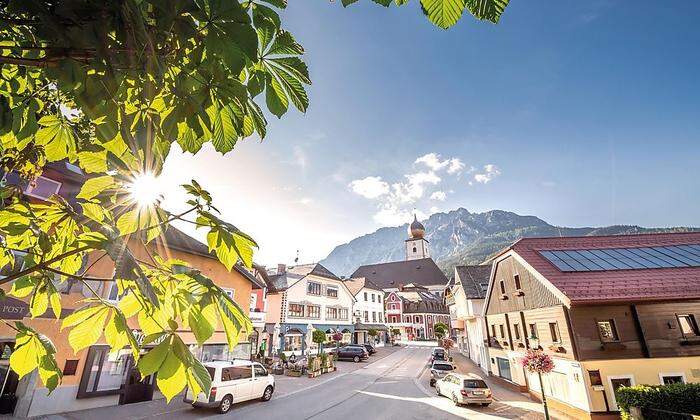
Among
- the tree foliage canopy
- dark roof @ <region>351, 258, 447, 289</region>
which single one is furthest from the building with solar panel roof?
dark roof @ <region>351, 258, 447, 289</region>

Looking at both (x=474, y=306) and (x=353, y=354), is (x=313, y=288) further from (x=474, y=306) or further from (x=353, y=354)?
(x=474, y=306)

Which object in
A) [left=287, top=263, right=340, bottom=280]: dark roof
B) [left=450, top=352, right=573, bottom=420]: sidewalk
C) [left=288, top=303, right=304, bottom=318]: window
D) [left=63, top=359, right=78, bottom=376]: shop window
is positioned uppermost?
[left=287, top=263, right=340, bottom=280]: dark roof

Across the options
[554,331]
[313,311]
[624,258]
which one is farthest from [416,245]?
[554,331]

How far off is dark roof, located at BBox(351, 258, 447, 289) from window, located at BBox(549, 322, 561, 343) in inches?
3165

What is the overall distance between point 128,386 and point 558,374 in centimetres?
2171

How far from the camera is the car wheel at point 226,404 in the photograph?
15.9 metres

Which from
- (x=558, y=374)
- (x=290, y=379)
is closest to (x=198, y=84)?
(x=558, y=374)

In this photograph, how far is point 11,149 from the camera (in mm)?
2084

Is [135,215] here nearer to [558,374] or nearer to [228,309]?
[228,309]

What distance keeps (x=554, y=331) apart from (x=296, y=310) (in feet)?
96.1

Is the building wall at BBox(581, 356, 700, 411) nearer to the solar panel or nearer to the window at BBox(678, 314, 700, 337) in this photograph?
the window at BBox(678, 314, 700, 337)

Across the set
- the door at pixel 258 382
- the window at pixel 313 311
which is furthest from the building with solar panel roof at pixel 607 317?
the window at pixel 313 311

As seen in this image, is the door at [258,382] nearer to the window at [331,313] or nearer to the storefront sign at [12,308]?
the storefront sign at [12,308]

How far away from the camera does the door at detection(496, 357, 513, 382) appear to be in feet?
75.2
